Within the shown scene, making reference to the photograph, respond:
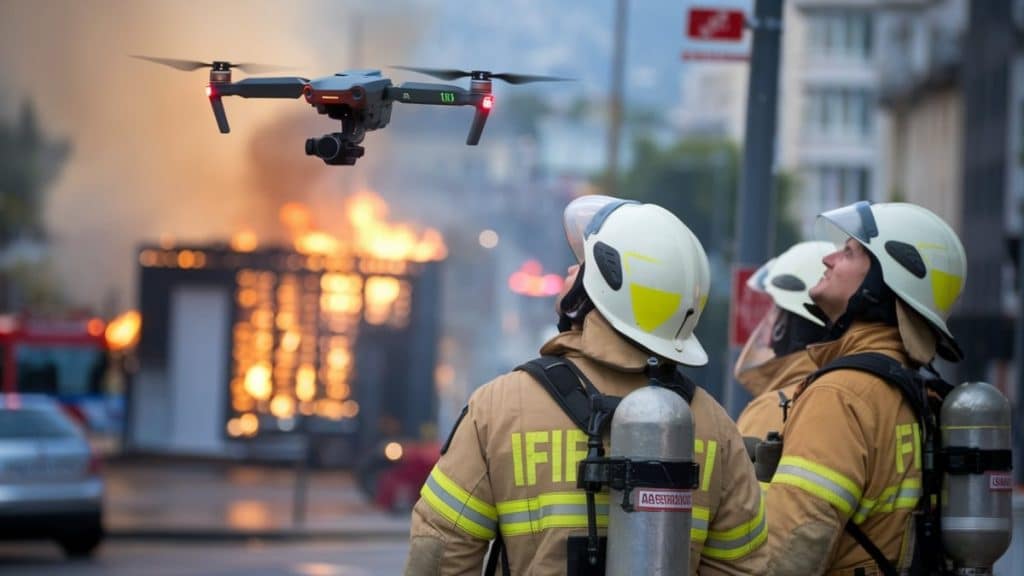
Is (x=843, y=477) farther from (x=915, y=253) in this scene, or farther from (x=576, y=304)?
(x=576, y=304)

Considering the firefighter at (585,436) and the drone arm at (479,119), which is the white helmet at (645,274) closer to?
the firefighter at (585,436)

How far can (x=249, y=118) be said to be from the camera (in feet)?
119

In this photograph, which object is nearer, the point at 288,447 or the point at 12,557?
the point at 12,557

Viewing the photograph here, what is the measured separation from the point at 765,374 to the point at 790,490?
3.88ft

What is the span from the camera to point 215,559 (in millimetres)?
14930

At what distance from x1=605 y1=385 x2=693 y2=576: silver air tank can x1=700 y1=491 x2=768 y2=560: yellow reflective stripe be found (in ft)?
1.00

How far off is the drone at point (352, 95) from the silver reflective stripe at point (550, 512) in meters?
0.90

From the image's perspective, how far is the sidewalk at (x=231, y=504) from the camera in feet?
57.0

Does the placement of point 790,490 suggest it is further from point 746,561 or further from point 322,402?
point 322,402

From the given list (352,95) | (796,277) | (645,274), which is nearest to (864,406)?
(645,274)

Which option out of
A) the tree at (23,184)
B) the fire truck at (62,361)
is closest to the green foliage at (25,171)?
the tree at (23,184)

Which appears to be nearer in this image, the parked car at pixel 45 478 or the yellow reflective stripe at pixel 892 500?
the yellow reflective stripe at pixel 892 500

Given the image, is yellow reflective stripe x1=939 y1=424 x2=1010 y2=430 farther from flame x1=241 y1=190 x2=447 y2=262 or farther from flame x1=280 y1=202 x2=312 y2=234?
flame x1=280 y1=202 x2=312 y2=234

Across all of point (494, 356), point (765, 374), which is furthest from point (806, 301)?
point (494, 356)
